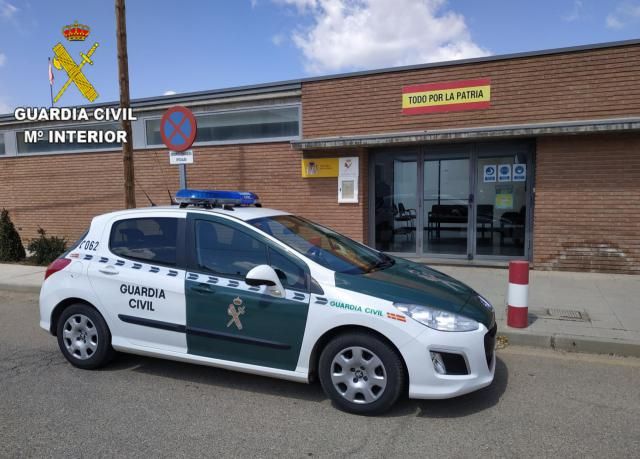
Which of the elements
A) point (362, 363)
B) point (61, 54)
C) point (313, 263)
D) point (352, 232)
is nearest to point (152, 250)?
point (313, 263)

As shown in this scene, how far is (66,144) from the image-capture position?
12.5 m

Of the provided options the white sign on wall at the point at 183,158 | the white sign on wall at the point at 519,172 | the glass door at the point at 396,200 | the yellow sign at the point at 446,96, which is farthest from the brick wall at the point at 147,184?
the white sign on wall at the point at 183,158

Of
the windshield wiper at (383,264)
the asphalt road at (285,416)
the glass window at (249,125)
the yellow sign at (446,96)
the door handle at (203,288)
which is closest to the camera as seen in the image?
the asphalt road at (285,416)

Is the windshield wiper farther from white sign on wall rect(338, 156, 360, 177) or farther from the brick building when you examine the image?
white sign on wall rect(338, 156, 360, 177)

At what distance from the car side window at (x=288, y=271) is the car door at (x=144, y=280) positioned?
848 millimetres

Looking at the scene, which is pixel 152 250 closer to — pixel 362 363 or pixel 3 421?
pixel 3 421

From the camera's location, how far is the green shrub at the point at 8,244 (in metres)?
10.8

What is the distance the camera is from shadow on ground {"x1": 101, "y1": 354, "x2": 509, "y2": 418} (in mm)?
3564

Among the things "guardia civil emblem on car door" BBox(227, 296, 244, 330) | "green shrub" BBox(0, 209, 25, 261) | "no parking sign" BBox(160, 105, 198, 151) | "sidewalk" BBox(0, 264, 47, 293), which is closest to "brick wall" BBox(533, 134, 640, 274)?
"no parking sign" BBox(160, 105, 198, 151)

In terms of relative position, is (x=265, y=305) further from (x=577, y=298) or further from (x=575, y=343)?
(x=577, y=298)

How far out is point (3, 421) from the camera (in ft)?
11.2

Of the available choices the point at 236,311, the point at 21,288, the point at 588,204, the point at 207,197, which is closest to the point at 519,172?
the point at 588,204

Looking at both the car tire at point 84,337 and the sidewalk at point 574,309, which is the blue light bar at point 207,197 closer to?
the car tire at point 84,337

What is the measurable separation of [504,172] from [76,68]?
1529cm
